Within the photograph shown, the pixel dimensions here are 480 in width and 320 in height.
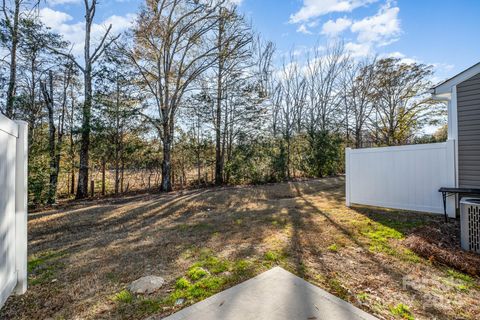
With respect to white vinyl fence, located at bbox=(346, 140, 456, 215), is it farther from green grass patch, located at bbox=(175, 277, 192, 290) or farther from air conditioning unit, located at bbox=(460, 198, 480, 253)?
green grass patch, located at bbox=(175, 277, 192, 290)

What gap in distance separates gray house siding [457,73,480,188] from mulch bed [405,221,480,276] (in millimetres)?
1017

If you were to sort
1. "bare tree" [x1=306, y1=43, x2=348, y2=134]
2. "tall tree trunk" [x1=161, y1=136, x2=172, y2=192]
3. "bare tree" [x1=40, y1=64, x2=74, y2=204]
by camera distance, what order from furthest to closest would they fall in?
"bare tree" [x1=306, y1=43, x2=348, y2=134] → "tall tree trunk" [x1=161, y1=136, x2=172, y2=192] → "bare tree" [x1=40, y1=64, x2=74, y2=204]

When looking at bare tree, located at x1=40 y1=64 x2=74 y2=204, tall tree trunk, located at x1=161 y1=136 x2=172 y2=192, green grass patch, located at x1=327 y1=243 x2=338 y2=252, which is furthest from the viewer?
tall tree trunk, located at x1=161 y1=136 x2=172 y2=192

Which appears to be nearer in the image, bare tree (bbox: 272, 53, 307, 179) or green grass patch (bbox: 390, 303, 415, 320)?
green grass patch (bbox: 390, 303, 415, 320)

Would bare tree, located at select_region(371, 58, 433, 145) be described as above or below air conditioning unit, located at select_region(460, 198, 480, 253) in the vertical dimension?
above

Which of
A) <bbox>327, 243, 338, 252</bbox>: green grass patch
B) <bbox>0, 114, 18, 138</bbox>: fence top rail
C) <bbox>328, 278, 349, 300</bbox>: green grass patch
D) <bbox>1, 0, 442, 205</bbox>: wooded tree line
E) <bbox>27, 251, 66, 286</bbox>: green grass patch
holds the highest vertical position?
<bbox>1, 0, 442, 205</bbox>: wooded tree line

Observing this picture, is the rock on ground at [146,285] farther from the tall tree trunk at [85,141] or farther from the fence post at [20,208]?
the tall tree trunk at [85,141]

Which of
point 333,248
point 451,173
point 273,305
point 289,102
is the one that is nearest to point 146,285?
point 273,305

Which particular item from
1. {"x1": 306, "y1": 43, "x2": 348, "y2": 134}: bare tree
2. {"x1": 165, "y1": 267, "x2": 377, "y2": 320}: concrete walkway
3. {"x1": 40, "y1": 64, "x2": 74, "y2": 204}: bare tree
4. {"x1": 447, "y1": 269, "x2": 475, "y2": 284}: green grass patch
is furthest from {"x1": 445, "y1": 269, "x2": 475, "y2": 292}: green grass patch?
{"x1": 306, "y1": 43, "x2": 348, "y2": 134}: bare tree

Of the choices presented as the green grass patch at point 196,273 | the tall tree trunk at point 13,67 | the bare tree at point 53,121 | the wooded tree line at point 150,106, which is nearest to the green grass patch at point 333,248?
the green grass patch at point 196,273

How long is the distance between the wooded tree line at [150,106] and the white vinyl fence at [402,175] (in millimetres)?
5928

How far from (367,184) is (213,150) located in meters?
7.21

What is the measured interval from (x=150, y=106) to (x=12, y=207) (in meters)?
8.49

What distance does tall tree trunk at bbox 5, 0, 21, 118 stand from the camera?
7.30 metres
